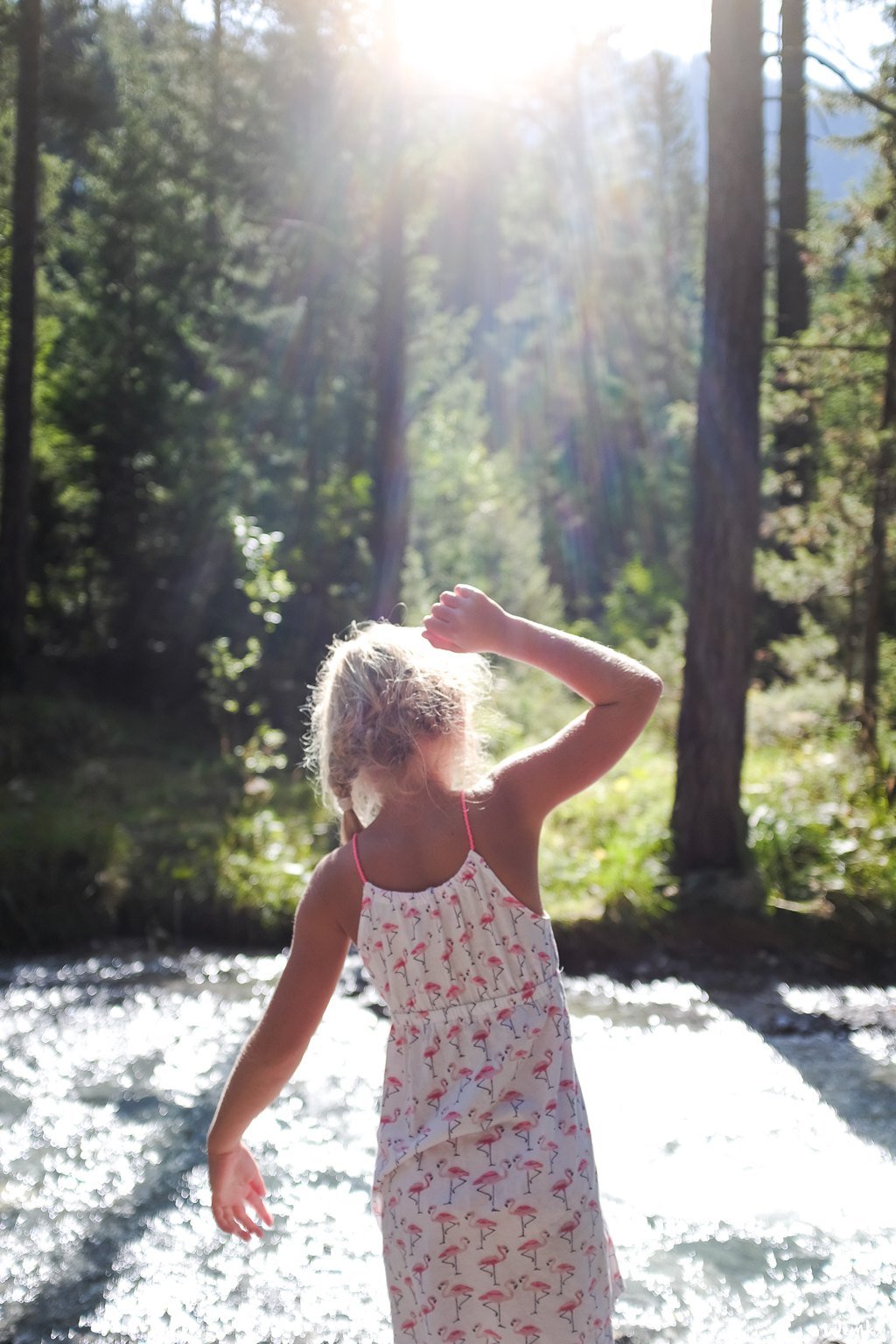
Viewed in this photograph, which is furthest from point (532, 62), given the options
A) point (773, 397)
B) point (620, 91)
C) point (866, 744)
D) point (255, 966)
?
point (620, 91)

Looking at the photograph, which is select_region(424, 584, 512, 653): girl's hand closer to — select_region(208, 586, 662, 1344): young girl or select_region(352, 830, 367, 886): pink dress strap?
select_region(208, 586, 662, 1344): young girl

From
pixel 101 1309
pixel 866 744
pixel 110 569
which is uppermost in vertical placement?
pixel 110 569

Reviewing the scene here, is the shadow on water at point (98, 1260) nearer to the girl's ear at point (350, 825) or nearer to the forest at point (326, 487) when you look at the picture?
the girl's ear at point (350, 825)

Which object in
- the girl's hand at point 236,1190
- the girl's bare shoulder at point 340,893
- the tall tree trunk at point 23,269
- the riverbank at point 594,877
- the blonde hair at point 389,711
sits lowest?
the riverbank at point 594,877

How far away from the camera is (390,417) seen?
14.6 meters

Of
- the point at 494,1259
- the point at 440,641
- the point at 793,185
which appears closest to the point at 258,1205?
the point at 494,1259

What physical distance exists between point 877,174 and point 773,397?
2098mm

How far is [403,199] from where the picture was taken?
14.3 metres

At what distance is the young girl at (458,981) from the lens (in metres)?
1.94

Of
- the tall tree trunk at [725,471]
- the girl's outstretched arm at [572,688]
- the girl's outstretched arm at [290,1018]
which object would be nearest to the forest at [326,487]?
the tall tree trunk at [725,471]

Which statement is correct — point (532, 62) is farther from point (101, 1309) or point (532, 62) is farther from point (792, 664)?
point (101, 1309)

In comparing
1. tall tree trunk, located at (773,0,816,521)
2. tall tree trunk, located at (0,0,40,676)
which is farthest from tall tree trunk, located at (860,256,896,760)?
tall tree trunk, located at (0,0,40,676)

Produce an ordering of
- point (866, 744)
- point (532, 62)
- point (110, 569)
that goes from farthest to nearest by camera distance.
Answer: point (532, 62) → point (110, 569) → point (866, 744)

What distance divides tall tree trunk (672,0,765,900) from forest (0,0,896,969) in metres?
0.02
